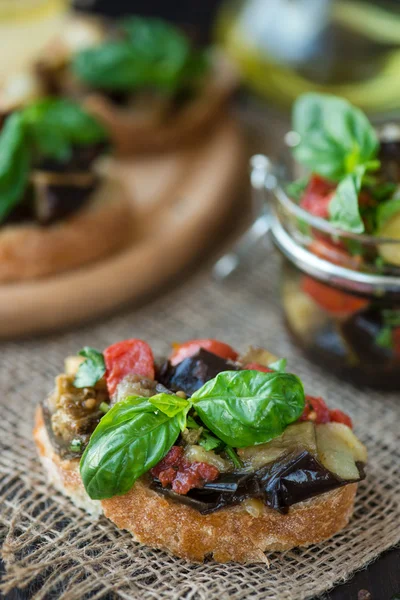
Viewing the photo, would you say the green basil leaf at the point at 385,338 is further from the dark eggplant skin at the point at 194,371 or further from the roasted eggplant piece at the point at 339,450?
the dark eggplant skin at the point at 194,371

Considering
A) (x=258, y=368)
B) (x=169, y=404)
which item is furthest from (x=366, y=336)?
(x=169, y=404)

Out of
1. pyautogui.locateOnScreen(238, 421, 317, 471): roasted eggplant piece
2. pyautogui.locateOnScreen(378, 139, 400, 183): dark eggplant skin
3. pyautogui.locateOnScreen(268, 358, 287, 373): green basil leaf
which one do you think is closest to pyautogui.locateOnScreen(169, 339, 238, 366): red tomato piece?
pyautogui.locateOnScreen(268, 358, 287, 373): green basil leaf

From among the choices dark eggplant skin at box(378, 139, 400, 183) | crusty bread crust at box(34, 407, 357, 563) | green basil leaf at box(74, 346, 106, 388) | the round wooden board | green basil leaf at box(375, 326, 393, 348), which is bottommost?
the round wooden board

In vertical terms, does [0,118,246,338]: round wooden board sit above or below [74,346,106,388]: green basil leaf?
below

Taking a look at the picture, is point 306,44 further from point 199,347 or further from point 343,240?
point 199,347

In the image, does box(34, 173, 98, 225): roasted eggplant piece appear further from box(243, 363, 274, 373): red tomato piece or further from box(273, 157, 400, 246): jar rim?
box(243, 363, 274, 373): red tomato piece
